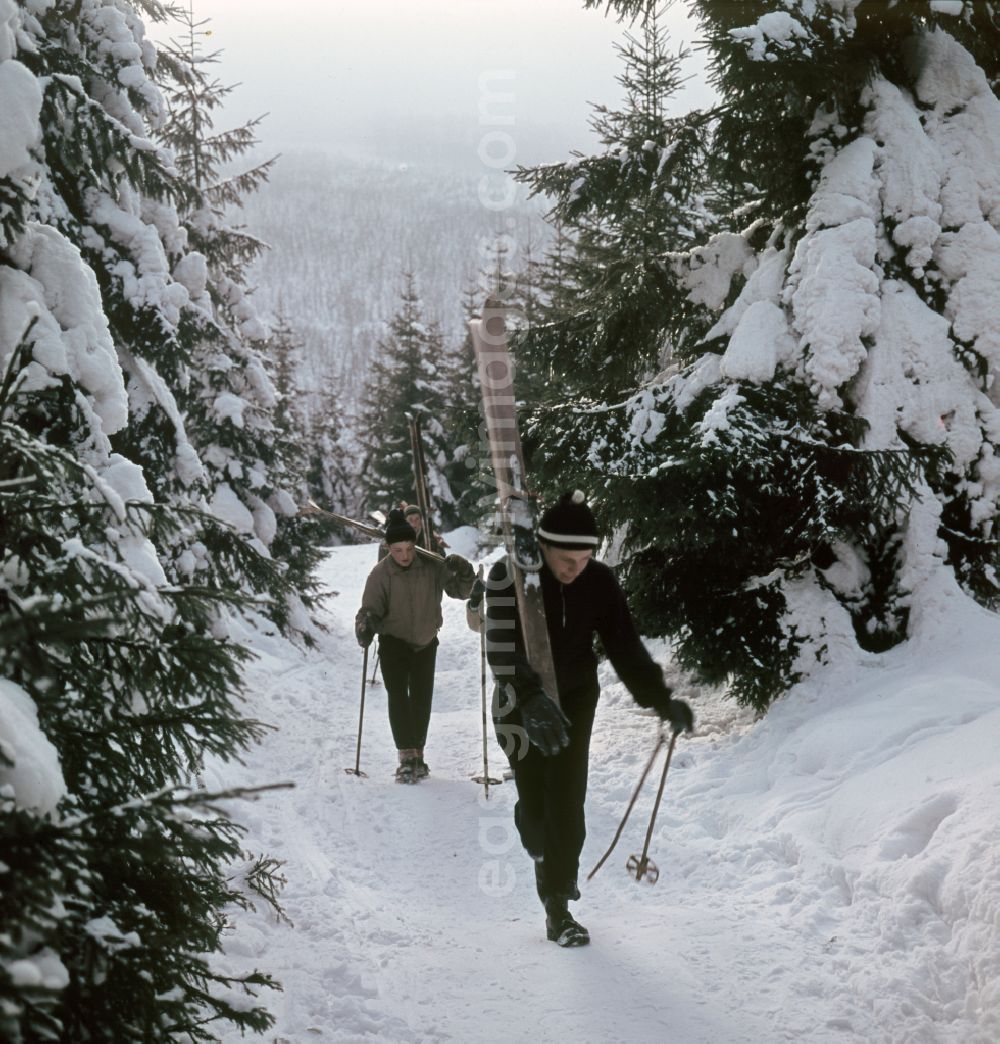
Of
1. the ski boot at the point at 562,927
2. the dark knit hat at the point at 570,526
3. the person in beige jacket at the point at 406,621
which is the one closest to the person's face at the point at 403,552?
the person in beige jacket at the point at 406,621

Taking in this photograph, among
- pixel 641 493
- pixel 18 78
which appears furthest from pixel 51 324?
pixel 641 493

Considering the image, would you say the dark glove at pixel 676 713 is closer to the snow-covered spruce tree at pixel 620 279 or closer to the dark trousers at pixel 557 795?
the dark trousers at pixel 557 795

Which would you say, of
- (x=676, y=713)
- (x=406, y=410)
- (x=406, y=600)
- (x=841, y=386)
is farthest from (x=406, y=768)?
(x=406, y=410)

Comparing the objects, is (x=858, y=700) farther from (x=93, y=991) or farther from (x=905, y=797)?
(x=93, y=991)

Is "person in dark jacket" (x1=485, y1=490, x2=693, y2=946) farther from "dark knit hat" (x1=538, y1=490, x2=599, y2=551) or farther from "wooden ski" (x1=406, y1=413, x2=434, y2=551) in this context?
"wooden ski" (x1=406, y1=413, x2=434, y2=551)

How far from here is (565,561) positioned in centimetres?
459

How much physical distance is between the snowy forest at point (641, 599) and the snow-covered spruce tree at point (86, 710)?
2 centimetres

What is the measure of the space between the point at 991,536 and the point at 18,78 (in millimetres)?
7569

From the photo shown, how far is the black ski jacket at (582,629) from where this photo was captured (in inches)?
181

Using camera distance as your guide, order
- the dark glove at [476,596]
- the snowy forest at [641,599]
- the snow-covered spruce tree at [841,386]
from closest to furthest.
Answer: the snowy forest at [641,599], the snow-covered spruce tree at [841,386], the dark glove at [476,596]

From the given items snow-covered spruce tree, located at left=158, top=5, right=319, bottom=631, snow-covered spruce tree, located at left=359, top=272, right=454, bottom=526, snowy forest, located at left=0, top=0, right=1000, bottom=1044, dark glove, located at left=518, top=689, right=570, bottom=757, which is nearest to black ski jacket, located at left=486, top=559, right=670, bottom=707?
dark glove, located at left=518, top=689, right=570, bottom=757

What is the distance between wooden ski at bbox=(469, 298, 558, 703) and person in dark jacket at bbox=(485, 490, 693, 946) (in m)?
0.07

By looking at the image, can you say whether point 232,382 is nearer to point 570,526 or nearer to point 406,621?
point 406,621

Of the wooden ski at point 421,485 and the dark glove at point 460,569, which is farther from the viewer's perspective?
the wooden ski at point 421,485
